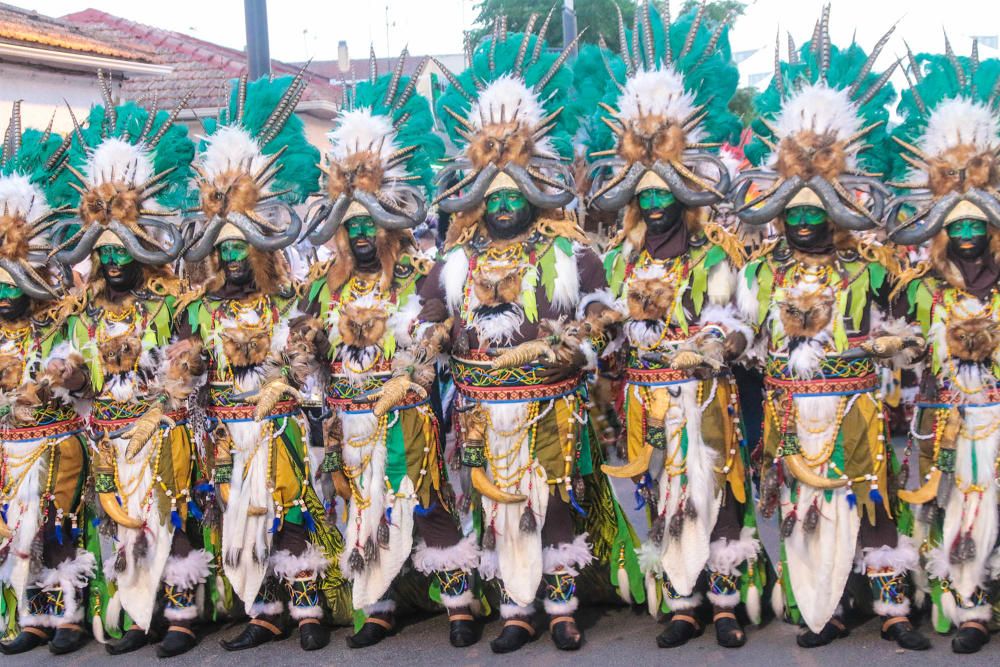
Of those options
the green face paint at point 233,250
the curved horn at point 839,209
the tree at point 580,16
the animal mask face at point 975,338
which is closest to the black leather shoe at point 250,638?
the green face paint at point 233,250

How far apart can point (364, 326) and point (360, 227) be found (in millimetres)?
463

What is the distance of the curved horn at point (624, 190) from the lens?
15.5 ft

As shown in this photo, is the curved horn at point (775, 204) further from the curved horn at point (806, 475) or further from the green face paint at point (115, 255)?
the green face paint at point (115, 255)

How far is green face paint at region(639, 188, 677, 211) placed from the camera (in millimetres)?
4730

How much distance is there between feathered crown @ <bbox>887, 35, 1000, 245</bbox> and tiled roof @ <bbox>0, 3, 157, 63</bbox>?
10.3 m

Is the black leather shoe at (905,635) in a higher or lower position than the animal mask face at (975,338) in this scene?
lower

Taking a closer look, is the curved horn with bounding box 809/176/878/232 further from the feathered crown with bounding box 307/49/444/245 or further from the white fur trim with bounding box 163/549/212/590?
the white fur trim with bounding box 163/549/212/590

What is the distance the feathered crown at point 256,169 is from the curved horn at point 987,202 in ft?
9.62

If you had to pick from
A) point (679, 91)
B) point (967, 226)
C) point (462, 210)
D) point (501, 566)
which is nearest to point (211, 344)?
point (462, 210)

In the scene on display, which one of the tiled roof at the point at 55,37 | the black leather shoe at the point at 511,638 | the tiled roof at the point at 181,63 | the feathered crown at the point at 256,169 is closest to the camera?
the black leather shoe at the point at 511,638

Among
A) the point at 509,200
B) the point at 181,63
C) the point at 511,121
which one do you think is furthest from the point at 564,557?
the point at 181,63

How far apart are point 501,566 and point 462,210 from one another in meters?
1.63

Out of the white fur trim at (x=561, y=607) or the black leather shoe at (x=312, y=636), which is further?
the black leather shoe at (x=312, y=636)

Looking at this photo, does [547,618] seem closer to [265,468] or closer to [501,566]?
[501,566]
